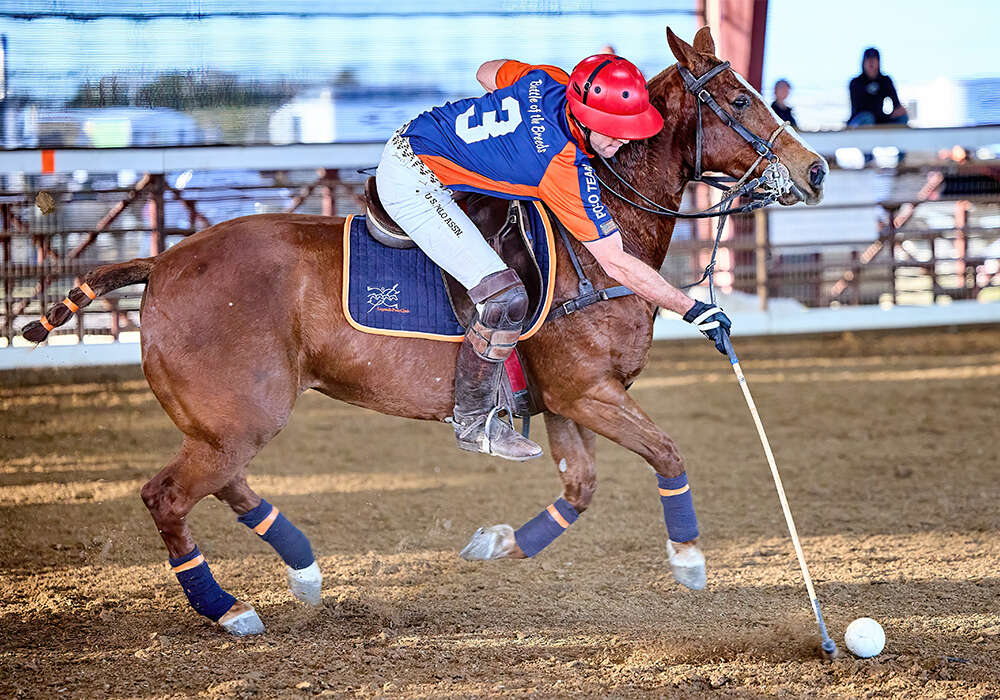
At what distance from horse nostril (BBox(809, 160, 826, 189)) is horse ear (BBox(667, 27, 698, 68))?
719 millimetres

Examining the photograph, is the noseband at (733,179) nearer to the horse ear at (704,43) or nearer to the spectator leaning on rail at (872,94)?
the horse ear at (704,43)

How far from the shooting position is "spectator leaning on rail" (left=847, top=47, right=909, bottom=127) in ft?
38.5

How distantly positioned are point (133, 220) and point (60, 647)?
7635 mm

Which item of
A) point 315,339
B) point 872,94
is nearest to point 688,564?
point 315,339

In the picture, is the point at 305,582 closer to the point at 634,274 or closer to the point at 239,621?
the point at 239,621

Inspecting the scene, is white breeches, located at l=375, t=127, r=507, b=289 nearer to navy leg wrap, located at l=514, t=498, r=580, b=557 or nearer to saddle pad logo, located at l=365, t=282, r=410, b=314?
saddle pad logo, located at l=365, t=282, r=410, b=314

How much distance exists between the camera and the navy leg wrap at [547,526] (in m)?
4.37

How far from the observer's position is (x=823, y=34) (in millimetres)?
12555

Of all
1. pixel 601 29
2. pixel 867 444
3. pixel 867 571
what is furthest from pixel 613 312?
pixel 601 29

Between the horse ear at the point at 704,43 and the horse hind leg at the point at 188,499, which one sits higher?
the horse ear at the point at 704,43

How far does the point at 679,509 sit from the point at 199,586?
2.14 meters

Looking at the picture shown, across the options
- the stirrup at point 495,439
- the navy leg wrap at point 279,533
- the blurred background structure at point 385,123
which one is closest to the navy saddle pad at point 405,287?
the stirrup at point 495,439

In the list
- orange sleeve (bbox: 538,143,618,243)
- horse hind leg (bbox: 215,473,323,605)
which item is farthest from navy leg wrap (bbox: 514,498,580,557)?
orange sleeve (bbox: 538,143,618,243)

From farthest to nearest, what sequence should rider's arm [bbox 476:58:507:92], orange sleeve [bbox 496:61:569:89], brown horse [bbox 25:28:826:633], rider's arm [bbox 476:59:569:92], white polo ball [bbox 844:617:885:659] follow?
rider's arm [bbox 476:58:507:92]
orange sleeve [bbox 496:61:569:89]
rider's arm [bbox 476:59:569:92]
brown horse [bbox 25:28:826:633]
white polo ball [bbox 844:617:885:659]
